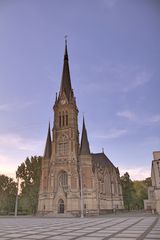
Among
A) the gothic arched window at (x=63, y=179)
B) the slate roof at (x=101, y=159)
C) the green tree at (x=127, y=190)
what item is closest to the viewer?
the gothic arched window at (x=63, y=179)

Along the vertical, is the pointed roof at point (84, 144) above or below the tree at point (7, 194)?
above

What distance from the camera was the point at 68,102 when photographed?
207 feet

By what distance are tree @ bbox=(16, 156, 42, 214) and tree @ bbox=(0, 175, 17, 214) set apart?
510 cm

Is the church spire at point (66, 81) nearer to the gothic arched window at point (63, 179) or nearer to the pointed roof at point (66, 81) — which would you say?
the pointed roof at point (66, 81)

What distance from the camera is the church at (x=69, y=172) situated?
51.0 meters

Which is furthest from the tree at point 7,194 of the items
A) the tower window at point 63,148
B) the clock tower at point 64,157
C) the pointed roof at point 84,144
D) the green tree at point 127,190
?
the green tree at point 127,190

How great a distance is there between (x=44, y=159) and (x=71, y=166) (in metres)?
8.96

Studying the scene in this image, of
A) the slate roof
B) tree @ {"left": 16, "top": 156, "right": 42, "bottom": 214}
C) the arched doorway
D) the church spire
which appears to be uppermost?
the church spire

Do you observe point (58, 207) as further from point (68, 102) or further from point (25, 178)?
point (68, 102)

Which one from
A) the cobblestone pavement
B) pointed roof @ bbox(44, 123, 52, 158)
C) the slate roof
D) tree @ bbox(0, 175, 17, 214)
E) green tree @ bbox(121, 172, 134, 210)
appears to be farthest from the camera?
green tree @ bbox(121, 172, 134, 210)

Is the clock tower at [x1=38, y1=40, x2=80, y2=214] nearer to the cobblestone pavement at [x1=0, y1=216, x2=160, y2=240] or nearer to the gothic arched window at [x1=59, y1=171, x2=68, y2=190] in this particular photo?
the gothic arched window at [x1=59, y1=171, x2=68, y2=190]

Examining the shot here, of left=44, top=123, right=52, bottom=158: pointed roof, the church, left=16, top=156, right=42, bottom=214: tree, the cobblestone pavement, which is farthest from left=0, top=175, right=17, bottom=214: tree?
the cobblestone pavement

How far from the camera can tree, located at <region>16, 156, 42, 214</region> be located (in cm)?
5752

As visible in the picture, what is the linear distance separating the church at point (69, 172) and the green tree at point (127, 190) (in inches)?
456
